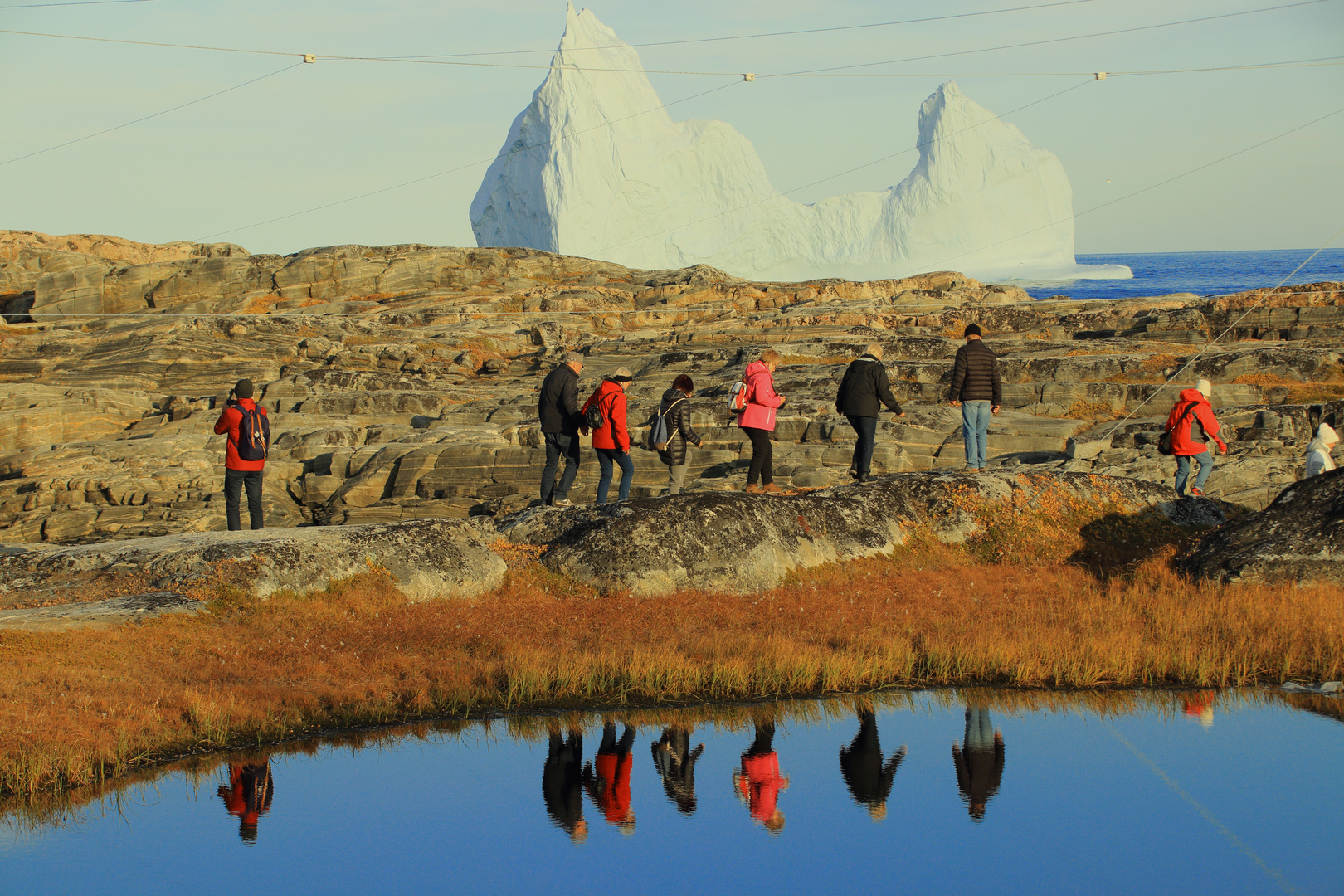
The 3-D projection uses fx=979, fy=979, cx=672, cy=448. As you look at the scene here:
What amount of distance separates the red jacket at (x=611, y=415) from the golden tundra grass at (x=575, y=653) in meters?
2.86

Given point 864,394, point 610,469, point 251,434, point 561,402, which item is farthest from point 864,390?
point 251,434

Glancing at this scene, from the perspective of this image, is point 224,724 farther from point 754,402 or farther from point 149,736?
point 754,402

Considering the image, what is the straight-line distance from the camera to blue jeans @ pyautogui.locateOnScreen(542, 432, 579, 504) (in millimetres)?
14227

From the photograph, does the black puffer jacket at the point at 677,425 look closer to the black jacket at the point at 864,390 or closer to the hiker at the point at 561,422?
the hiker at the point at 561,422

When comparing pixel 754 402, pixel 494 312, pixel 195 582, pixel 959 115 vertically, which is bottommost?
pixel 195 582

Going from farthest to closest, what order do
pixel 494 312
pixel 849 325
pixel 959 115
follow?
pixel 959 115 → pixel 494 312 → pixel 849 325

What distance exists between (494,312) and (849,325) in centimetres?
2160

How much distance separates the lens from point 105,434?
31.7 meters

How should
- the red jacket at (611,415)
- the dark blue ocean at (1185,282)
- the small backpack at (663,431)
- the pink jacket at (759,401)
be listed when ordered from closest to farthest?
1. the red jacket at (611,415)
2. the small backpack at (663,431)
3. the pink jacket at (759,401)
4. the dark blue ocean at (1185,282)

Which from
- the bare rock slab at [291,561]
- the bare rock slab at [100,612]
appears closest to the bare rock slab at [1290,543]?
the bare rock slab at [291,561]

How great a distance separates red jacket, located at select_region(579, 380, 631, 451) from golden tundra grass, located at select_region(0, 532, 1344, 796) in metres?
2.86

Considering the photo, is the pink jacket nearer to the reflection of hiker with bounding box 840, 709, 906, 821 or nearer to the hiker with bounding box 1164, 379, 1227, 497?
the hiker with bounding box 1164, 379, 1227, 497

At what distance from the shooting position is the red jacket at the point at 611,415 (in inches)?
537

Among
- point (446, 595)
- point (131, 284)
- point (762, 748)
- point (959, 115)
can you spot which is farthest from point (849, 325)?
point (959, 115)
